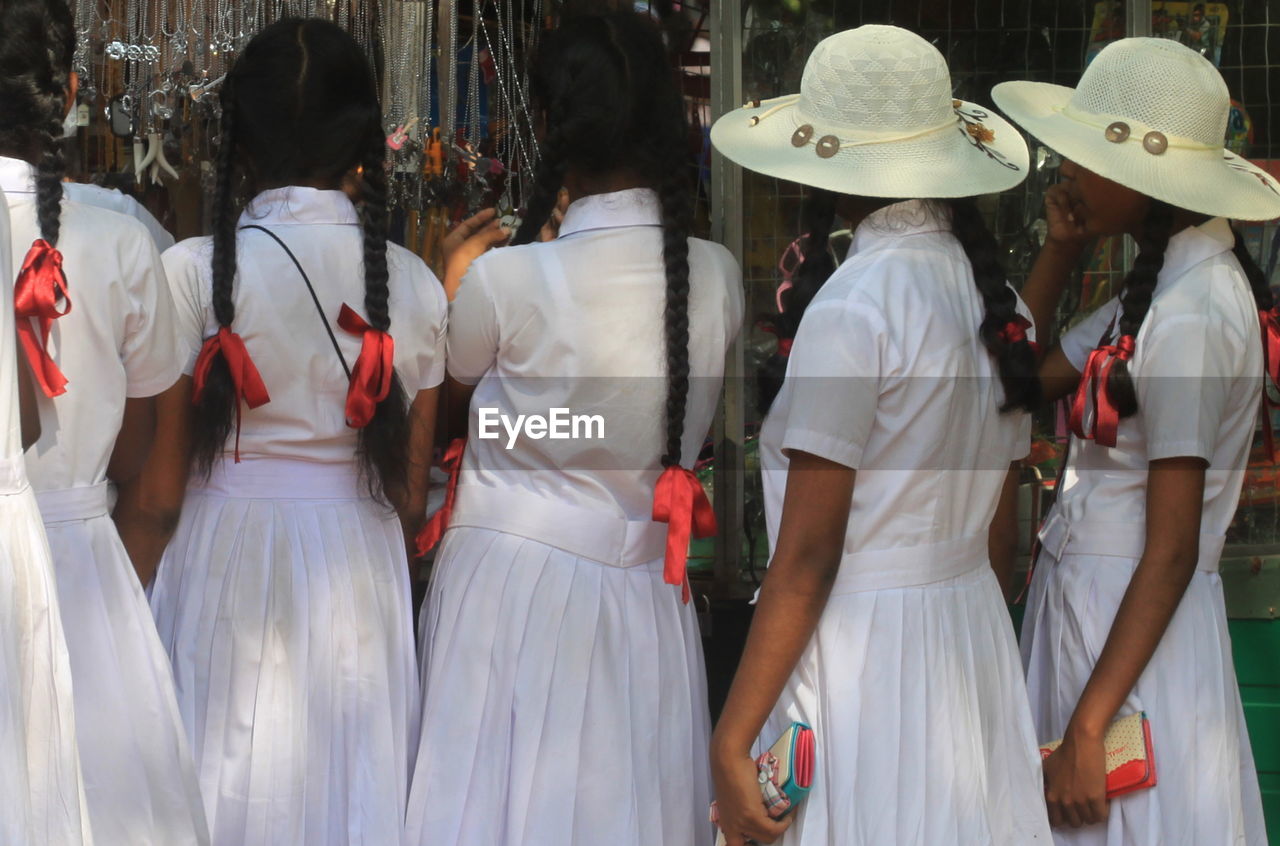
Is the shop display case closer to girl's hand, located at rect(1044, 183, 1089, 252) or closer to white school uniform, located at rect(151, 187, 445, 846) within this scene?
girl's hand, located at rect(1044, 183, 1089, 252)

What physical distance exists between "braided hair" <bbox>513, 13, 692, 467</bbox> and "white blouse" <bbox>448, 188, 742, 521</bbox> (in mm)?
37

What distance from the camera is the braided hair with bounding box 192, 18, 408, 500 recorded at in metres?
2.53

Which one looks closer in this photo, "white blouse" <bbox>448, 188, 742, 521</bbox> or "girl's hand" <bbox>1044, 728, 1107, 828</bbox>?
"girl's hand" <bbox>1044, 728, 1107, 828</bbox>

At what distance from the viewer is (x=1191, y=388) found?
7.51ft

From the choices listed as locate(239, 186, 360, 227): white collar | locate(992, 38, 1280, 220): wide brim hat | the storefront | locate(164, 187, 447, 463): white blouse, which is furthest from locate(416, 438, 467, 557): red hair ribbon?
locate(992, 38, 1280, 220): wide brim hat

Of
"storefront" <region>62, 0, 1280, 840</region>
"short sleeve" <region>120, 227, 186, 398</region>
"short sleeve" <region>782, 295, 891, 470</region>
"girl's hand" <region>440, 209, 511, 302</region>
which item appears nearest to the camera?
"short sleeve" <region>782, 295, 891, 470</region>

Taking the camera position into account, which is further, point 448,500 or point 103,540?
point 448,500

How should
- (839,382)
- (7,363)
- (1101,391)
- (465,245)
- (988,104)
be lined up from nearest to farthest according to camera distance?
(7,363) < (839,382) < (1101,391) < (465,245) < (988,104)

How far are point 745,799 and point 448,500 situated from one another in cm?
90

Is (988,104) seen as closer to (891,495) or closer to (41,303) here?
(891,495)

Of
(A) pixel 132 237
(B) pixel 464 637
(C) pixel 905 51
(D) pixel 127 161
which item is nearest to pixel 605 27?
(C) pixel 905 51

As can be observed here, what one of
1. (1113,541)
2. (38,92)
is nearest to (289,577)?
(38,92)

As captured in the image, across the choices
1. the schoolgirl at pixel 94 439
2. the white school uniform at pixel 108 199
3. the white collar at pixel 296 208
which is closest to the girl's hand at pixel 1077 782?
the schoolgirl at pixel 94 439

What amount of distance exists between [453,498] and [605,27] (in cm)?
85
